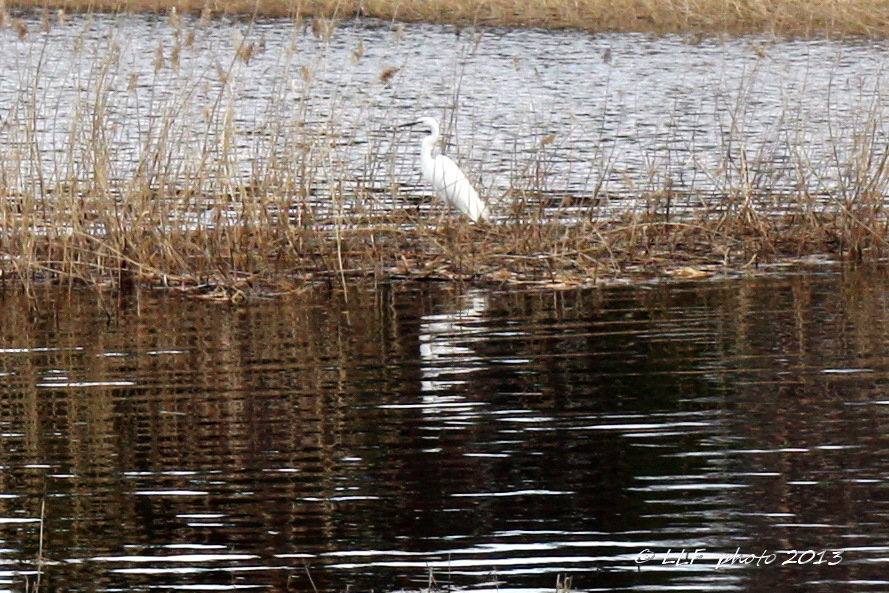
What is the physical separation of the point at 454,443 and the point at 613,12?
2527cm

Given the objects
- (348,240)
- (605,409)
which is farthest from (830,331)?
(348,240)

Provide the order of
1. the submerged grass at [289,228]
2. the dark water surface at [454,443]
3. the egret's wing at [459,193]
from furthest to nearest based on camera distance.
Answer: the egret's wing at [459,193] < the submerged grass at [289,228] < the dark water surface at [454,443]

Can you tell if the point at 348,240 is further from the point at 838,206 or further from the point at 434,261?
the point at 838,206

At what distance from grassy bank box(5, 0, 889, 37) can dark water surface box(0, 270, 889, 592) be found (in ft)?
60.1

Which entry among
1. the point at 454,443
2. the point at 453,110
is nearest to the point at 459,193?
the point at 453,110

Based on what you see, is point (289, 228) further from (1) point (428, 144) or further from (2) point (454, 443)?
(2) point (454, 443)

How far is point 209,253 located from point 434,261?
1.52m

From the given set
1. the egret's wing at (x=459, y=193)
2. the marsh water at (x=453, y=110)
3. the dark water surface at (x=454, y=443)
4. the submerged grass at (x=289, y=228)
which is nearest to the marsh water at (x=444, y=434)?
the dark water surface at (x=454, y=443)

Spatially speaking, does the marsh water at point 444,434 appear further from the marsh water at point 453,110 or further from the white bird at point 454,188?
the white bird at point 454,188

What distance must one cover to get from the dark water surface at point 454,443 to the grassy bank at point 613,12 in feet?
60.1

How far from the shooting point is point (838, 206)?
1152 cm

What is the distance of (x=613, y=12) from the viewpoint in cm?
3078

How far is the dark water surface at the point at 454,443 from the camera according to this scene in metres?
4.96

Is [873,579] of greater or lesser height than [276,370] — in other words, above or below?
above
